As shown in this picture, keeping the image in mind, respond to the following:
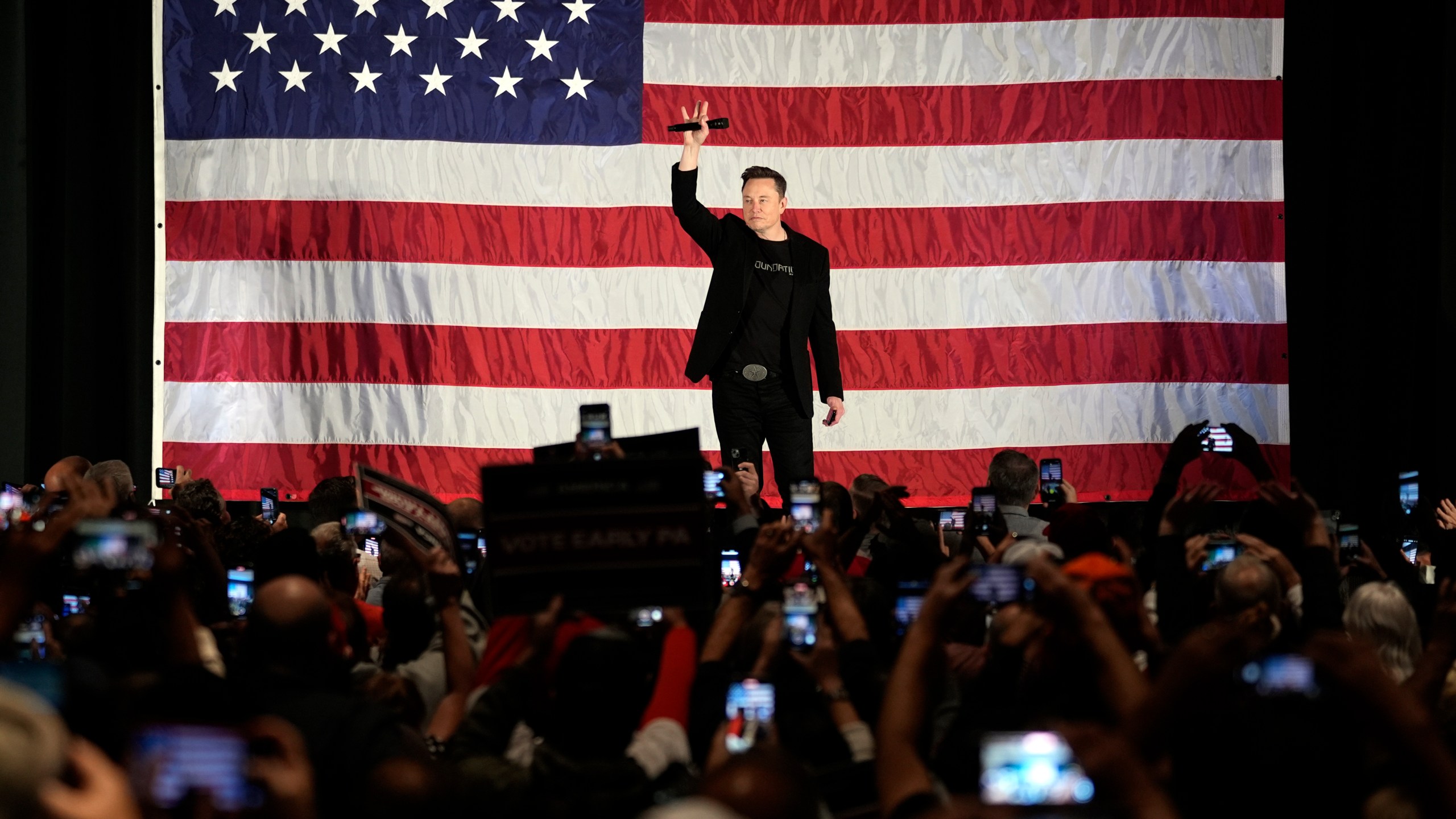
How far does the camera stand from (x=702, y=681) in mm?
2473

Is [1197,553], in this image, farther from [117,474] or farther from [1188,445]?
[117,474]

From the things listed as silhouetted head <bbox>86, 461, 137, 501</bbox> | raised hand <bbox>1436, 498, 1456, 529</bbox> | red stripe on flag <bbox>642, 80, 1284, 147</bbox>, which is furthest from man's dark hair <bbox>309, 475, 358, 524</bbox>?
raised hand <bbox>1436, 498, 1456, 529</bbox>

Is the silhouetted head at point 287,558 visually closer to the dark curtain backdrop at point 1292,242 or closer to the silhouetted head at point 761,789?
the silhouetted head at point 761,789

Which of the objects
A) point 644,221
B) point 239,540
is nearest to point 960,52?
point 644,221

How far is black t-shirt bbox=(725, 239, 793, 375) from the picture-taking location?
5.92 m

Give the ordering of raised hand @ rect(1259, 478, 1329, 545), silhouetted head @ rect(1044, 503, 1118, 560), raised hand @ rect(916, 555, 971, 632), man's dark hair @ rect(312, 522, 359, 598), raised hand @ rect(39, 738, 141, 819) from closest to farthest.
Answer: raised hand @ rect(39, 738, 141, 819)
raised hand @ rect(916, 555, 971, 632)
raised hand @ rect(1259, 478, 1329, 545)
silhouetted head @ rect(1044, 503, 1118, 560)
man's dark hair @ rect(312, 522, 359, 598)

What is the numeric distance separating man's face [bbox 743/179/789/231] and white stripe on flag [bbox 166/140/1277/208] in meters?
1.35

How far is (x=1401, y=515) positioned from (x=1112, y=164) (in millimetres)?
2140

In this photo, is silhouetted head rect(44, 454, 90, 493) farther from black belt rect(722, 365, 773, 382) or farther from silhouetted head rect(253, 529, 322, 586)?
black belt rect(722, 365, 773, 382)

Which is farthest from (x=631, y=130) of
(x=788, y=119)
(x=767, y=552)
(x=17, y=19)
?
(x=767, y=552)

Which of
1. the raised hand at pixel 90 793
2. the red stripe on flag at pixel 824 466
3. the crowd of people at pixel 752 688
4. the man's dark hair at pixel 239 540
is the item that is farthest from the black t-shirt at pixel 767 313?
the raised hand at pixel 90 793

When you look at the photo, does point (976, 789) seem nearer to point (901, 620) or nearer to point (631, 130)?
point (901, 620)

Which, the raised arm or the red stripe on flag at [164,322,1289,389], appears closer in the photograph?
the raised arm

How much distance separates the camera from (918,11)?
292 inches
